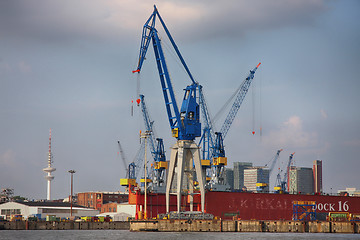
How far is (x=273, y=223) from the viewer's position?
100938mm

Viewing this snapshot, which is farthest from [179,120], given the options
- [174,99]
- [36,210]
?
[36,210]

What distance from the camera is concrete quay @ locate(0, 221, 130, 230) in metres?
123

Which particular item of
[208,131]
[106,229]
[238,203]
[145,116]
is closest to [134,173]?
[145,116]

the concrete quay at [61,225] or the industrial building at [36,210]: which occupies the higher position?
the industrial building at [36,210]

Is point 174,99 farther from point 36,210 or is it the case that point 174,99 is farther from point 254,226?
point 36,210

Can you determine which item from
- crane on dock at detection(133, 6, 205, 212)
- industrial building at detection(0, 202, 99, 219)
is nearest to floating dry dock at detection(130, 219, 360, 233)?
crane on dock at detection(133, 6, 205, 212)

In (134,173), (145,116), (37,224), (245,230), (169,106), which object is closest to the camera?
(245,230)

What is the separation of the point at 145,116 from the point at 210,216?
2778 inches

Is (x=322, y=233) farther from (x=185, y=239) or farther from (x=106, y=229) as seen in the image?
(x=106, y=229)

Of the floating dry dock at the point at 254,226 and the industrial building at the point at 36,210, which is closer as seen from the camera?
the floating dry dock at the point at 254,226

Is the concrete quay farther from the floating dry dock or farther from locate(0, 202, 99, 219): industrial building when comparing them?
locate(0, 202, 99, 219): industrial building

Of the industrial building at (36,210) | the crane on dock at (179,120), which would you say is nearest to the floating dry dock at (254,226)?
the crane on dock at (179,120)

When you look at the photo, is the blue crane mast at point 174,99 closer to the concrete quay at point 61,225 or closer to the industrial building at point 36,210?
the concrete quay at point 61,225

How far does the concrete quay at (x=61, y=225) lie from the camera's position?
123 meters
